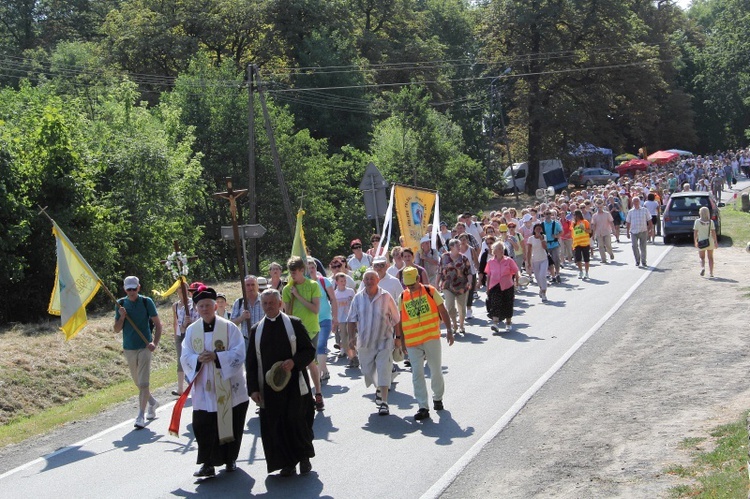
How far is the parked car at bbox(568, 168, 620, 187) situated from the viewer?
6931cm

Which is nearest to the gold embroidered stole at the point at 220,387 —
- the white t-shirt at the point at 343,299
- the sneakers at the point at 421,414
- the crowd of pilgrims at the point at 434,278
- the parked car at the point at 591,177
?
the crowd of pilgrims at the point at 434,278

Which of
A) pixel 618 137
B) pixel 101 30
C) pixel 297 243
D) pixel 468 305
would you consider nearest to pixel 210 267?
pixel 101 30

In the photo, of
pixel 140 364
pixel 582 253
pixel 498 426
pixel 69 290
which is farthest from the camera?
pixel 582 253

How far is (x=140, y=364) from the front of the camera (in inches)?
466

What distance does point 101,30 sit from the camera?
59.6m

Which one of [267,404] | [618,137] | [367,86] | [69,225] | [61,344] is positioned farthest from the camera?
[618,137]

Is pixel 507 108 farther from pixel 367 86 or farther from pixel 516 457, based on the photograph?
pixel 516 457

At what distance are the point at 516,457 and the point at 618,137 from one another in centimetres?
6412

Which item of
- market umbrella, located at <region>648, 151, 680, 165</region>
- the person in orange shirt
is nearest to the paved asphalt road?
the person in orange shirt

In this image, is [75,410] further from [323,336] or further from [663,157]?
[663,157]

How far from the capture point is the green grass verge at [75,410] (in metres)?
12.4

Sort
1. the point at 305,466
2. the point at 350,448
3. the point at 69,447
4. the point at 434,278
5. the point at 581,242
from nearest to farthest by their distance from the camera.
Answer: the point at 305,466 → the point at 350,448 → the point at 69,447 → the point at 434,278 → the point at 581,242

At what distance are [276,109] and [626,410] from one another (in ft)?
120

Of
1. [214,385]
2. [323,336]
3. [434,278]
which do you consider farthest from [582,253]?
[214,385]
